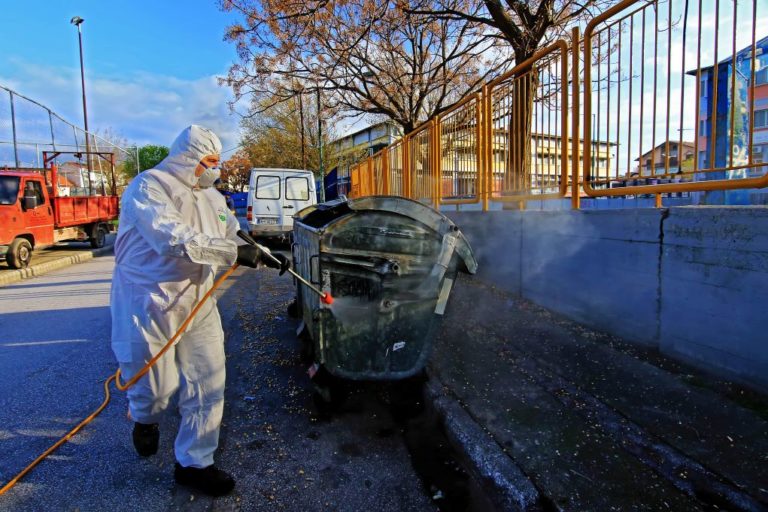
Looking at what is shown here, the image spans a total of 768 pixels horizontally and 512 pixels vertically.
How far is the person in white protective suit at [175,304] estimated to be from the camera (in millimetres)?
2289

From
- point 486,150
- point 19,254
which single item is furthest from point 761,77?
point 19,254

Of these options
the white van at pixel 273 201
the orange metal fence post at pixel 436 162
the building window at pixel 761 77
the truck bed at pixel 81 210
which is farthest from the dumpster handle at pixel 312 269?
the truck bed at pixel 81 210

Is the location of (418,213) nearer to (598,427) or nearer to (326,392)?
(326,392)

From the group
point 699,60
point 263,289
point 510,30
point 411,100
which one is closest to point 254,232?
point 263,289

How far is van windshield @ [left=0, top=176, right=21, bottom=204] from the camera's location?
9.67 m

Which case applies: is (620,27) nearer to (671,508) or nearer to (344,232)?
(344,232)

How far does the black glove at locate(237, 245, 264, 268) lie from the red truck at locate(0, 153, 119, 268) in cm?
997

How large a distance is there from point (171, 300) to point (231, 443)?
109 cm

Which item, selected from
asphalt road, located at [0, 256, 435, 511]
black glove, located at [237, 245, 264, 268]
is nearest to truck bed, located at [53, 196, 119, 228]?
asphalt road, located at [0, 256, 435, 511]

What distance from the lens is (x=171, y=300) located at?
2.38 m

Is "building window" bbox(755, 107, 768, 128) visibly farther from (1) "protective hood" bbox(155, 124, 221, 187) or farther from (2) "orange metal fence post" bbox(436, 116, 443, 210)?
(2) "orange metal fence post" bbox(436, 116, 443, 210)

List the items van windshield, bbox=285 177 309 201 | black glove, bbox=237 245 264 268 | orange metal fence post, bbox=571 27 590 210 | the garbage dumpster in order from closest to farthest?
black glove, bbox=237 245 264 268
the garbage dumpster
orange metal fence post, bbox=571 27 590 210
van windshield, bbox=285 177 309 201

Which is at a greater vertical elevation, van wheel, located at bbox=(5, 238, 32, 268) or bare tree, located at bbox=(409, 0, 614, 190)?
bare tree, located at bbox=(409, 0, 614, 190)

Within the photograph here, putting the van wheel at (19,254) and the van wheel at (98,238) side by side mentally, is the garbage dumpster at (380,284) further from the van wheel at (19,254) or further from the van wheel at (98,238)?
the van wheel at (98,238)
